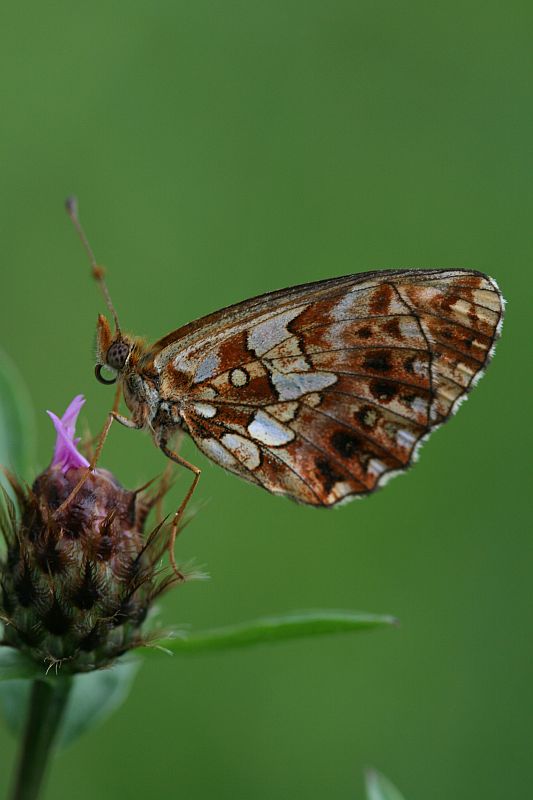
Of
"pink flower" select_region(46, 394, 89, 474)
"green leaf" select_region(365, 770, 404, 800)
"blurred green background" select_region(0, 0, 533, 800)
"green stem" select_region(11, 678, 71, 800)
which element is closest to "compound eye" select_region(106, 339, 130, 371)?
"pink flower" select_region(46, 394, 89, 474)

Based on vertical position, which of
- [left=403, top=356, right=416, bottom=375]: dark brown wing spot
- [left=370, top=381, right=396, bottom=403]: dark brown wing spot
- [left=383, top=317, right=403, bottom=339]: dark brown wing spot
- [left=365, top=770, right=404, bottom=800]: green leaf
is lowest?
[left=365, top=770, right=404, bottom=800]: green leaf

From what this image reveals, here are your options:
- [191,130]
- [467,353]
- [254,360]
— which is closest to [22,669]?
[254,360]

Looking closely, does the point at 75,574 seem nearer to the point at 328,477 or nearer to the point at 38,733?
the point at 38,733

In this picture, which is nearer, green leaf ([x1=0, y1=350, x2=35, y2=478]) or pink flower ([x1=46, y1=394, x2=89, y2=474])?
pink flower ([x1=46, y1=394, x2=89, y2=474])

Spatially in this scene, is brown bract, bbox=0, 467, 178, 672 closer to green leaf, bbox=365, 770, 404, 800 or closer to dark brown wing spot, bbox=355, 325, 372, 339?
green leaf, bbox=365, 770, 404, 800

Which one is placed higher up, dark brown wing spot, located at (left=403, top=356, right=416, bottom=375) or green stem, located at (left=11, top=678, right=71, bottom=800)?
dark brown wing spot, located at (left=403, top=356, right=416, bottom=375)

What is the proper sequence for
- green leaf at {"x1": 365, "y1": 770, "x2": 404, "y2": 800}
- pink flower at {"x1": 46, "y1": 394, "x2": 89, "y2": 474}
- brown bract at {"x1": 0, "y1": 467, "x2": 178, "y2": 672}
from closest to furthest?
green leaf at {"x1": 365, "y1": 770, "x2": 404, "y2": 800}, brown bract at {"x1": 0, "y1": 467, "x2": 178, "y2": 672}, pink flower at {"x1": 46, "y1": 394, "x2": 89, "y2": 474}

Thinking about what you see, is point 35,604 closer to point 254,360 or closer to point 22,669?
point 22,669

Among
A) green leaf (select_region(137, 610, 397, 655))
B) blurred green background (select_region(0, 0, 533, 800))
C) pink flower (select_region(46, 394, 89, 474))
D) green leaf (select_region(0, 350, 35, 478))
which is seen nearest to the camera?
green leaf (select_region(137, 610, 397, 655))
